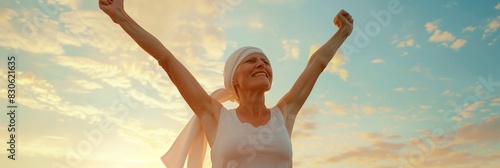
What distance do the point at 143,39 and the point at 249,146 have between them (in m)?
1.49

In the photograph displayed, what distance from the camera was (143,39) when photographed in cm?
470

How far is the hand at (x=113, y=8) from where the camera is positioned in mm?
4727

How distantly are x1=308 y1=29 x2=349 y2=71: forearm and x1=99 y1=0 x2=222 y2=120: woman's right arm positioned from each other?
5.03 ft

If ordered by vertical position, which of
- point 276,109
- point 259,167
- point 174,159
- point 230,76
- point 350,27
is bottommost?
point 259,167

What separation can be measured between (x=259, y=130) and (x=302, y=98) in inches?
34.4

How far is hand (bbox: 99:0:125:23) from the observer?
473 centimetres

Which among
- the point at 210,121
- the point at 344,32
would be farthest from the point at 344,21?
the point at 210,121

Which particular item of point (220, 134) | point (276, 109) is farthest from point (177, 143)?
point (276, 109)

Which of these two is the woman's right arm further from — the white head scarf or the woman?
the white head scarf

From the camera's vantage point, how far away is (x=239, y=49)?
525cm

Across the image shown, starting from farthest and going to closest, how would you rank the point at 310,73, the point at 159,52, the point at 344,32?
the point at 344,32, the point at 310,73, the point at 159,52

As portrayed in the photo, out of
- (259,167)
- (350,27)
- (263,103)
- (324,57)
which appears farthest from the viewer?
(350,27)

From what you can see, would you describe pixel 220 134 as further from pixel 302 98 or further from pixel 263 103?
pixel 302 98

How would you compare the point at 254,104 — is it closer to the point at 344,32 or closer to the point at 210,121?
the point at 210,121
